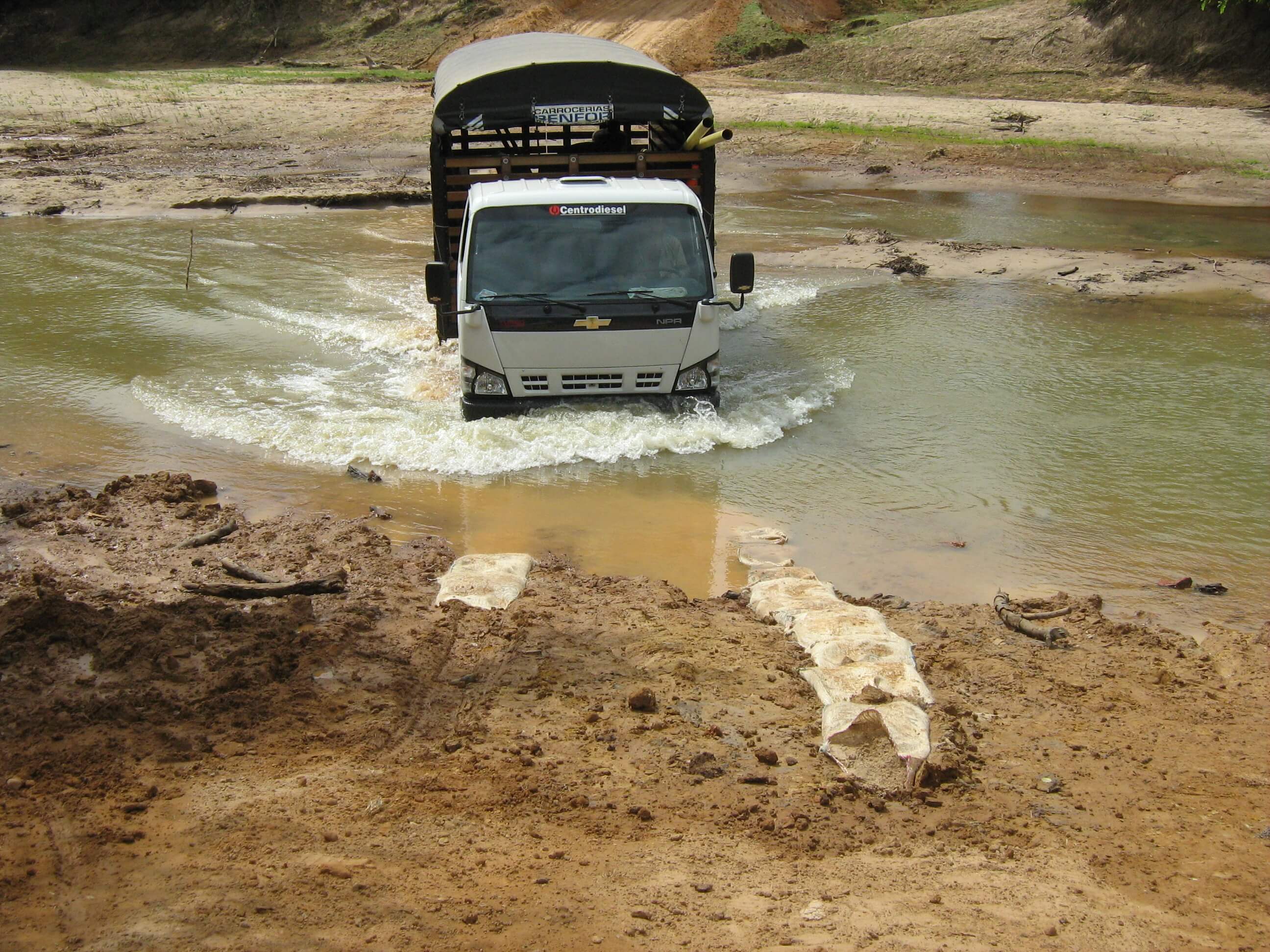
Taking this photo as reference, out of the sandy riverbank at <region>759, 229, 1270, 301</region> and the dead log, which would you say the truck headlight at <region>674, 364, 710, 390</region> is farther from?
the sandy riverbank at <region>759, 229, 1270, 301</region>

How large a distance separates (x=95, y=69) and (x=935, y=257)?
34882 millimetres

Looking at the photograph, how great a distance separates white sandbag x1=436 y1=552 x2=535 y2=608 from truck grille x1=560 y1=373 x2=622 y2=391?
2.16 m

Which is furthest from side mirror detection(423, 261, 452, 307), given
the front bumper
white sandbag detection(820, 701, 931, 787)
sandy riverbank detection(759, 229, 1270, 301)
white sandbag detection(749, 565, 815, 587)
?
sandy riverbank detection(759, 229, 1270, 301)

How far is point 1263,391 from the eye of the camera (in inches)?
432

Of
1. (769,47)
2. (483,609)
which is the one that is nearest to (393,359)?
(483,609)

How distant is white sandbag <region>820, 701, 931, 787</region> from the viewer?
4.67 meters

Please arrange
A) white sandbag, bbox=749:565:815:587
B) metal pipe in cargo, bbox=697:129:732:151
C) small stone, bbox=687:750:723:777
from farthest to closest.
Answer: metal pipe in cargo, bbox=697:129:732:151 < white sandbag, bbox=749:565:815:587 < small stone, bbox=687:750:723:777

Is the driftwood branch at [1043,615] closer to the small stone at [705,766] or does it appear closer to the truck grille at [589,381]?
the small stone at [705,766]

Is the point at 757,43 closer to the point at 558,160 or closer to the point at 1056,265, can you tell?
Answer: the point at 1056,265

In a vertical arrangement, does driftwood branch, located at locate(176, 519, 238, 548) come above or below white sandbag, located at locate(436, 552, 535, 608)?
above

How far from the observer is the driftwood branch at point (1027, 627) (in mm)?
6207

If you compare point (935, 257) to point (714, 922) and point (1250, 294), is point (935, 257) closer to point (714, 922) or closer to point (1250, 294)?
point (1250, 294)

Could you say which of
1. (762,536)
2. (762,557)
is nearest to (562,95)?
(762,536)

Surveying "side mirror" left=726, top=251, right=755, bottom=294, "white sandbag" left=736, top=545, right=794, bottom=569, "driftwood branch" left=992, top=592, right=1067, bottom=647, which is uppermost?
"side mirror" left=726, top=251, right=755, bottom=294
